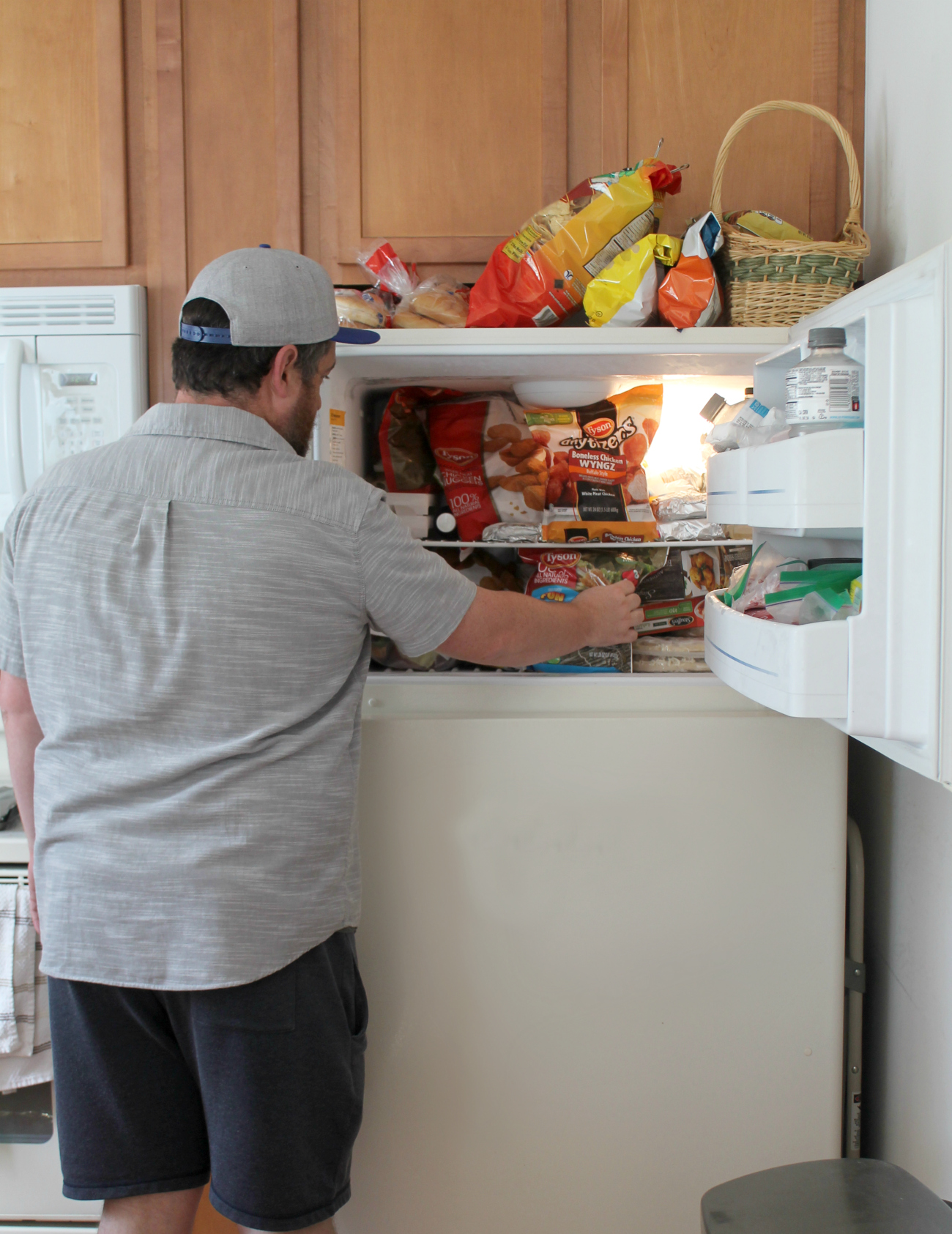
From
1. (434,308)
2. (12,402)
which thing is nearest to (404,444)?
→ (434,308)

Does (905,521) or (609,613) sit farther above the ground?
(905,521)

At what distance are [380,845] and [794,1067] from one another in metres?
0.68

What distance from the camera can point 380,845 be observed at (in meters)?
1.33

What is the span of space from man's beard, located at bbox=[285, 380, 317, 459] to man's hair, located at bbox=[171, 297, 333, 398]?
6 cm

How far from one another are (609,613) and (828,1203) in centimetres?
72

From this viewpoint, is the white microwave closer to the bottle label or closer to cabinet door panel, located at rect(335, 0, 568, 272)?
cabinet door panel, located at rect(335, 0, 568, 272)

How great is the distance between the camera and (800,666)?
0.89 meters

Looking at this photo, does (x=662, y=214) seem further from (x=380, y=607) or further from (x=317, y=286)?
(x=380, y=607)

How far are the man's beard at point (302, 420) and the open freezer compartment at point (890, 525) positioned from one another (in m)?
0.57

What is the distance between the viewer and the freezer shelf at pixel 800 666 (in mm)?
888

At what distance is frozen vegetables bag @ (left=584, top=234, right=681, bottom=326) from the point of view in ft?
4.35

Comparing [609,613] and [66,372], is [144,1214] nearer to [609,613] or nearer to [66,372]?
[609,613]

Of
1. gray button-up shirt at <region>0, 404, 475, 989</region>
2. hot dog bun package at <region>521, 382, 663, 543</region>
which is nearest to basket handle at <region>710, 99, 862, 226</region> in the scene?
hot dog bun package at <region>521, 382, 663, 543</region>

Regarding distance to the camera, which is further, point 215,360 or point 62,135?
point 62,135
